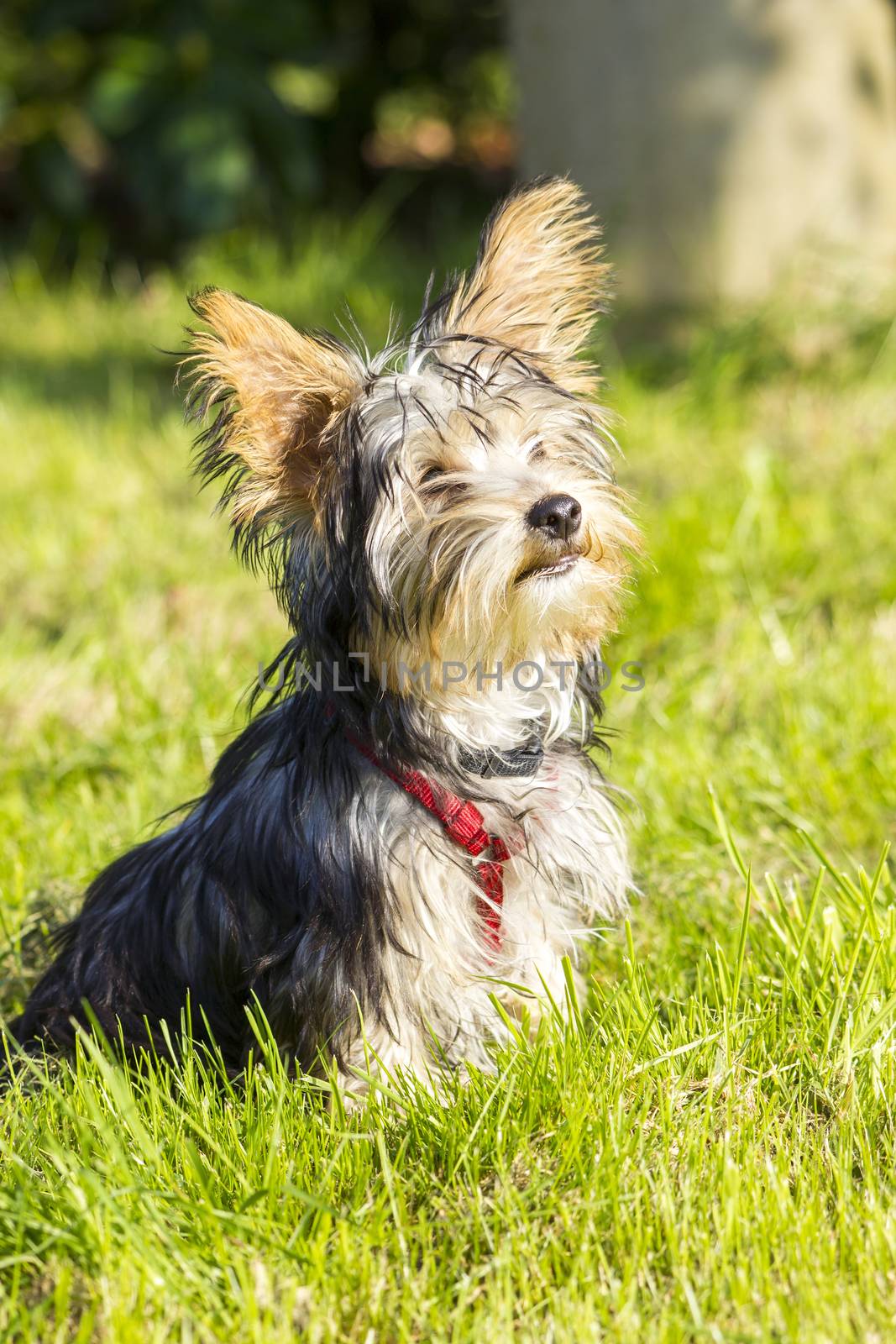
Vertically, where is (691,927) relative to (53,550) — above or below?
below

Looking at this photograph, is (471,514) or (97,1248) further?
(471,514)

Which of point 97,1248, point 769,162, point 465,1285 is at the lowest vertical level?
point 465,1285

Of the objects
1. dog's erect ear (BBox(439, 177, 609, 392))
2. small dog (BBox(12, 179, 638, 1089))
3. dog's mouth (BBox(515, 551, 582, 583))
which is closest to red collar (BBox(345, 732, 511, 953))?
small dog (BBox(12, 179, 638, 1089))

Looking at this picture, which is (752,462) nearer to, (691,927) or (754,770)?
(754,770)

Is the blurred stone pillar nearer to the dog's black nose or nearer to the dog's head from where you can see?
the dog's head

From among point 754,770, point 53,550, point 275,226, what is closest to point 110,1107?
point 754,770

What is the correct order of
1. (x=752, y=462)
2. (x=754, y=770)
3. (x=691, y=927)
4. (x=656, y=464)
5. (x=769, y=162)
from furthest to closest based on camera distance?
(x=769, y=162) → (x=656, y=464) → (x=752, y=462) → (x=754, y=770) → (x=691, y=927)

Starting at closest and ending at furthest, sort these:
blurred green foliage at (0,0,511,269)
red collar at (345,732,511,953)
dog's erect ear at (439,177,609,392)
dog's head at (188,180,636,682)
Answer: dog's head at (188,180,636,682) < red collar at (345,732,511,953) < dog's erect ear at (439,177,609,392) < blurred green foliage at (0,0,511,269)

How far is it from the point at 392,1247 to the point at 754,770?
6.25 feet

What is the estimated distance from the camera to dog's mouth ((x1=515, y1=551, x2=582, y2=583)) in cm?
253

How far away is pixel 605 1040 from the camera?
2.55 metres

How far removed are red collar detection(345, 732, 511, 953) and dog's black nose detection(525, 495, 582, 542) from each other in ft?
1.75

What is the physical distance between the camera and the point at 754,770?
3.73 m

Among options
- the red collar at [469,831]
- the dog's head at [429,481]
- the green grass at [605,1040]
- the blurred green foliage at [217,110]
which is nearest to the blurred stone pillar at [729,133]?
the green grass at [605,1040]
